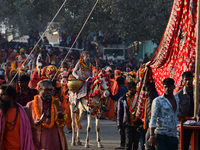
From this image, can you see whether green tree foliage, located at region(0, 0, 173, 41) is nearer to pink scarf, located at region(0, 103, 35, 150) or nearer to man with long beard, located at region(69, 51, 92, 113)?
man with long beard, located at region(69, 51, 92, 113)

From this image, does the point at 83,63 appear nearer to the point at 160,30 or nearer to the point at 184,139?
the point at 184,139

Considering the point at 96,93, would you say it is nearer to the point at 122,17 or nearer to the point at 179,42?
the point at 179,42

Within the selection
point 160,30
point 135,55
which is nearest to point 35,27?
point 135,55

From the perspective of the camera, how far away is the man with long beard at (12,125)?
6930mm

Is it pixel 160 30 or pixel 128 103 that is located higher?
pixel 160 30

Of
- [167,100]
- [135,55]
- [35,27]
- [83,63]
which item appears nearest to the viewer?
[167,100]

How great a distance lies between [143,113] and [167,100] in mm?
1982

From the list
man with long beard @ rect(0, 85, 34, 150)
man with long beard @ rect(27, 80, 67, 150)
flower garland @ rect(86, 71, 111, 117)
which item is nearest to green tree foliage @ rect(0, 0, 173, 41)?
flower garland @ rect(86, 71, 111, 117)

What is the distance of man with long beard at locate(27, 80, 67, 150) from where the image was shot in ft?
26.5

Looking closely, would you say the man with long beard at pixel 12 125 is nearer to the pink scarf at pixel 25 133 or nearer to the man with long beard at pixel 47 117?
the pink scarf at pixel 25 133

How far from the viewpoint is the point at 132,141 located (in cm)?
1064

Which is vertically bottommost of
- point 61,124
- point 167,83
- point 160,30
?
point 61,124

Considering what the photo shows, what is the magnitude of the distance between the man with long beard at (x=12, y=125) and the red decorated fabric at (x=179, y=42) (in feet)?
9.29

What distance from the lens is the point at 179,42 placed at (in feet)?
28.1
